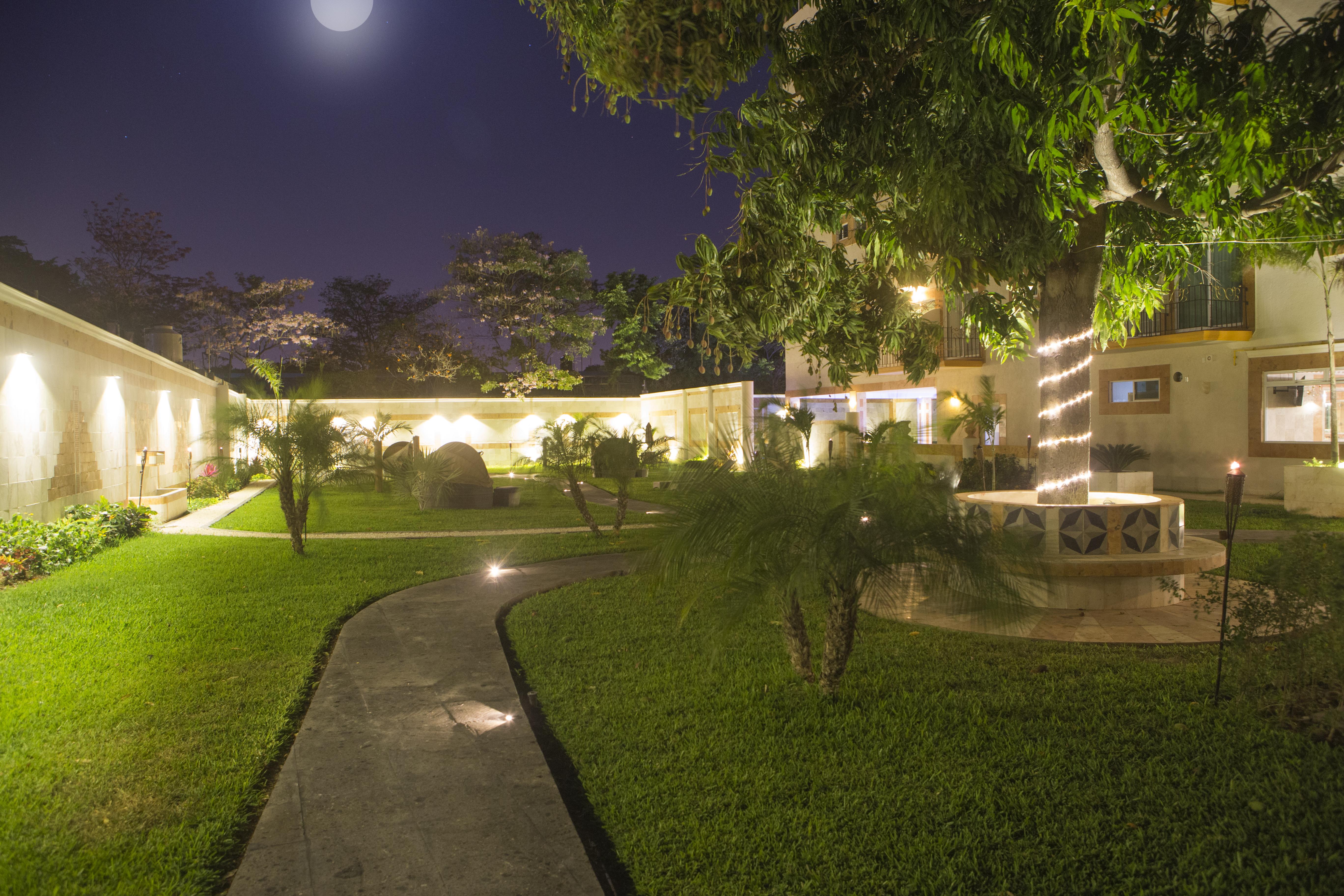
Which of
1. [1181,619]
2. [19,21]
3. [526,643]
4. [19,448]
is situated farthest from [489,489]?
[19,21]

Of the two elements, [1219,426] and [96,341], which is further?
[1219,426]

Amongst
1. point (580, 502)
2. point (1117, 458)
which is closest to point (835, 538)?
point (580, 502)

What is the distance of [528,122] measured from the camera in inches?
3597

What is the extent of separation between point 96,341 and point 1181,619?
14318mm

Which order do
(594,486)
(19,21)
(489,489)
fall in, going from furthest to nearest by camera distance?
1. (19,21)
2. (594,486)
3. (489,489)

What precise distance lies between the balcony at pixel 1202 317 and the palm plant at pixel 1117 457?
7.36ft

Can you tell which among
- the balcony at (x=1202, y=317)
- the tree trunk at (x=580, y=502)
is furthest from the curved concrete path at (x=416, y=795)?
the balcony at (x=1202, y=317)

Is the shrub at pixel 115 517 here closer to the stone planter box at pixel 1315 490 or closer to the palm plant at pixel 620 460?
the palm plant at pixel 620 460

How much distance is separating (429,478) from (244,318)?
68.8 ft

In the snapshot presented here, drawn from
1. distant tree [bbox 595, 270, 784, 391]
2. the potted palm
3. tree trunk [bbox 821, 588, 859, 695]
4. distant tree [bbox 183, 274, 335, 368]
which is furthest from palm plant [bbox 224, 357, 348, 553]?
distant tree [bbox 183, 274, 335, 368]

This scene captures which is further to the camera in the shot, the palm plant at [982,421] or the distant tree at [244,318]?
the distant tree at [244,318]

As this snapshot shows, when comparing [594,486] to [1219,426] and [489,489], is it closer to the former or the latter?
[489,489]

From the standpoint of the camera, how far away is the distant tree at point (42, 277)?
26.2 metres

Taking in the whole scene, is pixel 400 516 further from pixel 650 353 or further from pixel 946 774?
pixel 650 353
